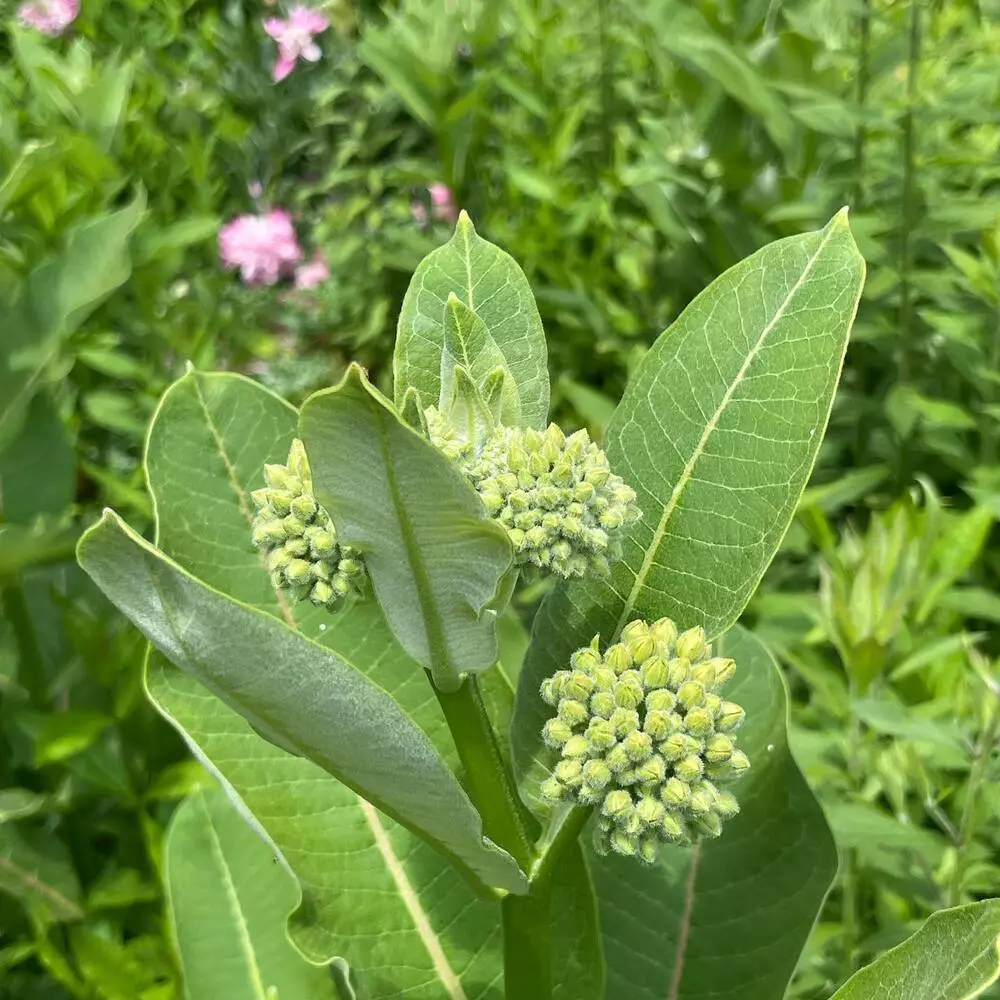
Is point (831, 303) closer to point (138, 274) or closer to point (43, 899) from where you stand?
point (43, 899)

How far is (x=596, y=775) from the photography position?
2.39ft

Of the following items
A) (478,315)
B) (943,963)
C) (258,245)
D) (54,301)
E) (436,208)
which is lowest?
(436,208)

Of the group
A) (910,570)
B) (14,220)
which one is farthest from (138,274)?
(910,570)

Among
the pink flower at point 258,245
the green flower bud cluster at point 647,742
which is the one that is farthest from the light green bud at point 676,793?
the pink flower at point 258,245

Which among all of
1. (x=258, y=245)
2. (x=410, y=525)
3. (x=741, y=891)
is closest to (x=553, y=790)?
(x=410, y=525)

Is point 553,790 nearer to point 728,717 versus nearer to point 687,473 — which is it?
point 728,717

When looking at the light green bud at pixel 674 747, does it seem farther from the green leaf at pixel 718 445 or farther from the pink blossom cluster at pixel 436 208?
the pink blossom cluster at pixel 436 208

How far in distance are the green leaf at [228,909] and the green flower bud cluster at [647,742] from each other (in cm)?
66

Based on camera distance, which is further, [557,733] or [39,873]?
[39,873]

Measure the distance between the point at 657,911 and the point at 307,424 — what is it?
2.70 ft

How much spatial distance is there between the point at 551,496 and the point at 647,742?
181 mm

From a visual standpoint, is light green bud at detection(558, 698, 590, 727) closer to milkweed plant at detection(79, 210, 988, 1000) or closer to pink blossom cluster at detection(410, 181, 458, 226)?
milkweed plant at detection(79, 210, 988, 1000)

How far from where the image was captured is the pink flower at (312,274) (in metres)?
3.86

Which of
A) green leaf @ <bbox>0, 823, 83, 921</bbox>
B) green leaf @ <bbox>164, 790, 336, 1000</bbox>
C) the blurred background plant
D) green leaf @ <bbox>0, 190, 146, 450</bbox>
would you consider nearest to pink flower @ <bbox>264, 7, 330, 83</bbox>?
the blurred background plant
